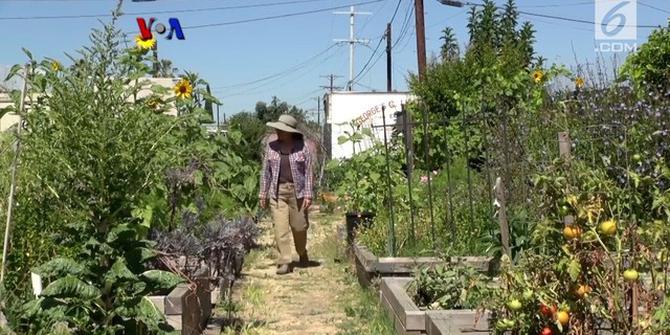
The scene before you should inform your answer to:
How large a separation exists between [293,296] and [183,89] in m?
2.02

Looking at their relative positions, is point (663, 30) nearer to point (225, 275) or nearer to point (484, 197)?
point (484, 197)

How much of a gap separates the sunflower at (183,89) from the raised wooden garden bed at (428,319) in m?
2.87

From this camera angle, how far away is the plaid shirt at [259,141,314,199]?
8.23 metres

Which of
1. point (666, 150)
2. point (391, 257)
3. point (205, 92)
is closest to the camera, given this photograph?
point (666, 150)

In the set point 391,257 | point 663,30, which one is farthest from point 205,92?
point 663,30

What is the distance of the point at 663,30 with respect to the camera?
25.7ft

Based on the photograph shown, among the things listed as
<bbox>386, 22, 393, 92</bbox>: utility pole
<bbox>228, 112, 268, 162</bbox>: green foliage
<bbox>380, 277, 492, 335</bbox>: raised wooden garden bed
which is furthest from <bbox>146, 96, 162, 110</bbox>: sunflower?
<bbox>386, 22, 393, 92</bbox>: utility pole

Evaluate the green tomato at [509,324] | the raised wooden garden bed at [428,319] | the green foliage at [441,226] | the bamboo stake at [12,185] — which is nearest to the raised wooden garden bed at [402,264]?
the green foliage at [441,226]

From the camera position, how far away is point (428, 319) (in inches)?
177

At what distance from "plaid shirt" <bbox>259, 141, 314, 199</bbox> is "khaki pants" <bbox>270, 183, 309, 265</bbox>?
85mm

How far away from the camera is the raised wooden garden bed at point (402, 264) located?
19.0 ft

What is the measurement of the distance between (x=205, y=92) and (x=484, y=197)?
2.69 m

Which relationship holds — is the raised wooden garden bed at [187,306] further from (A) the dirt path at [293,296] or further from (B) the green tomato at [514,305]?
(B) the green tomato at [514,305]

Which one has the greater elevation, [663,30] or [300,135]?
[663,30]
